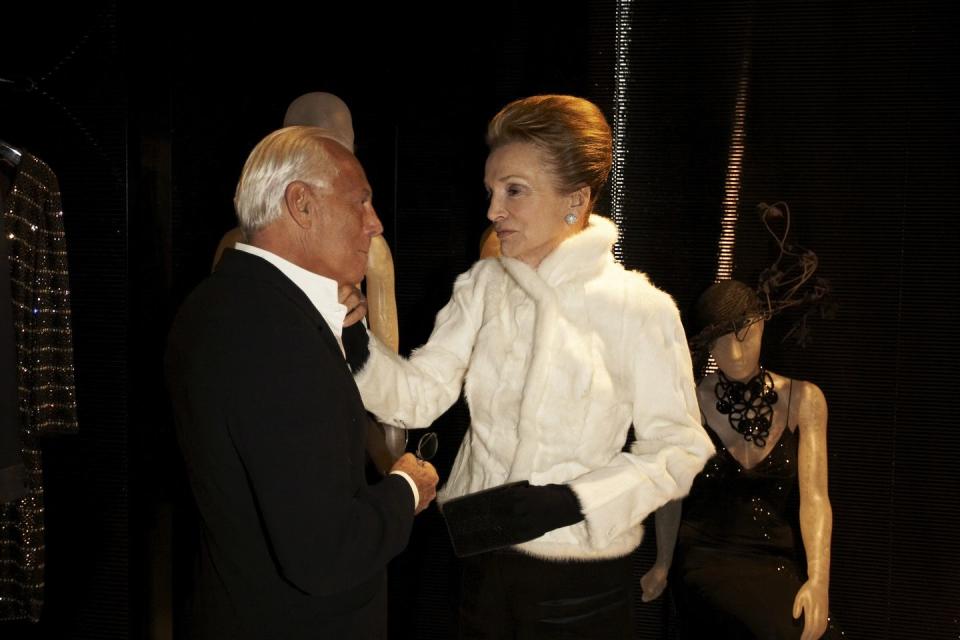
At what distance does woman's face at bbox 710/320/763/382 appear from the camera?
2928 mm

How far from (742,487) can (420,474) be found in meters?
1.47

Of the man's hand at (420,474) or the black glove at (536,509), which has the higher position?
the man's hand at (420,474)

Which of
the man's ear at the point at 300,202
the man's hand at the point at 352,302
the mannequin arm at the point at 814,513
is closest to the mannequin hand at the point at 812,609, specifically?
the mannequin arm at the point at 814,513

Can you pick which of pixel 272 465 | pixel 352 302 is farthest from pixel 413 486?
pixel 352 302

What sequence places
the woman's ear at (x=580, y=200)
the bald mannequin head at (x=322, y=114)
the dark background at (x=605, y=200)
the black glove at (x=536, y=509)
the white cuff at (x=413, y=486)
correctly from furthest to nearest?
the dark background at (x=605, y=200), the bald mannequin head at (x=322, y=114), the woman's ear at (x=580, y=200), the black glove at (x=536, y=509), the white cuff at (x=413, y=486)

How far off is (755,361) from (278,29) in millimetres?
2295

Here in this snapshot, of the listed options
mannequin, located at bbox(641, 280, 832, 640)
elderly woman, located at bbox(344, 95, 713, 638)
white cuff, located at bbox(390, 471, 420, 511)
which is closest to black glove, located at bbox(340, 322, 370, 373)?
elderly woman, located at bbox(344, 95, 713, 638)

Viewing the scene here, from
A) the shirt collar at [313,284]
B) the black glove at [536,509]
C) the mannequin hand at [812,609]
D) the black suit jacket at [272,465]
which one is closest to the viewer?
the black suit jacket at [272,465]

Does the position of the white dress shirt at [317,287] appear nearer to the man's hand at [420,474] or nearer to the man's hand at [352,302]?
the man's hand at [420,474]

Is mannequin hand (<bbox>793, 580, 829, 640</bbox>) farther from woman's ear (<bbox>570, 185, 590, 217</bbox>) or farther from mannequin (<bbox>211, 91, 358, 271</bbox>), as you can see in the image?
mannequin (<bbox>211, 91, 358, 271</bbox>)

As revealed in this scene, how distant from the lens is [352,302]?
6.99 feet

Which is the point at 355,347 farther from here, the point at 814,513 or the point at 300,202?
the point at 814,513

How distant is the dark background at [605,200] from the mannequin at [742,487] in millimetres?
507

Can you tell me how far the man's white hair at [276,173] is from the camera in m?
1.73
